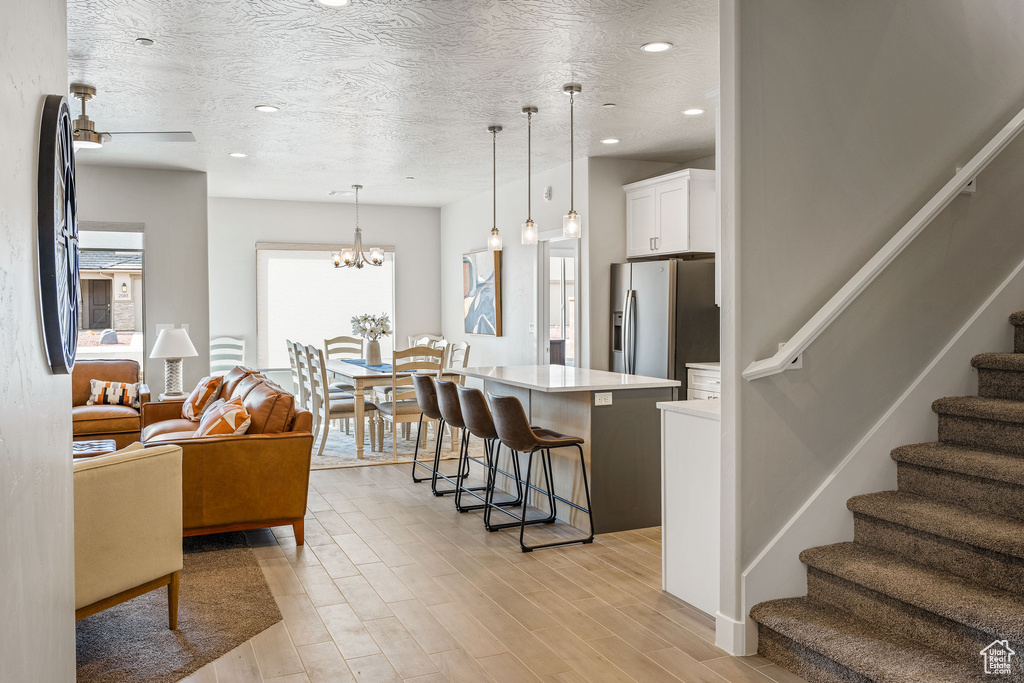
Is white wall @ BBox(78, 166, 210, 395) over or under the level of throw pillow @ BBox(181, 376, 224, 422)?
over

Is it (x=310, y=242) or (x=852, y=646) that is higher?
(x=310, y=242)

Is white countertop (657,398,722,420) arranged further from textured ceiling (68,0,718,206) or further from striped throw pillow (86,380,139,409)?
striped throw pillow (86,380,139,409)

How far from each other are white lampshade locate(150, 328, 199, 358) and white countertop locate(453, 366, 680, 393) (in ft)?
8.39

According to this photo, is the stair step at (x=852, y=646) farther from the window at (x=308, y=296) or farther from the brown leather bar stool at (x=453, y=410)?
the window at (x=308, y=296)

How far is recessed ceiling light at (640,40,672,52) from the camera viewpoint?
3.82 meters

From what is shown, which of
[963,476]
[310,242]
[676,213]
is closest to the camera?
[963,476]

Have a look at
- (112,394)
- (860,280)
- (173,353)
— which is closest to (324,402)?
(173,353)

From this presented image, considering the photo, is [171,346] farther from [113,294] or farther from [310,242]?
[310,242]

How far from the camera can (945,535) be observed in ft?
8.40

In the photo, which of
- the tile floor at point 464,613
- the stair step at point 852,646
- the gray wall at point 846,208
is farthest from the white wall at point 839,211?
the tile floor at point 464,613

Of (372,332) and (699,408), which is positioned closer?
(699,408)

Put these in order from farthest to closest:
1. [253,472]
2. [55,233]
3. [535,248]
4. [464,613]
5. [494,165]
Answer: [535,248] → [494,165] → [253,472] → [464,613] → [55,233]

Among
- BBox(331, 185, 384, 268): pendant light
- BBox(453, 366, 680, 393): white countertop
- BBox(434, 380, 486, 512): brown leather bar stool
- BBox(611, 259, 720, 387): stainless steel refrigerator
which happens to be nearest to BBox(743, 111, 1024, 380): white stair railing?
BBox(453, 366, 680, 393): white countertop

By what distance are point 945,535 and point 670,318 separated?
11.0ft
